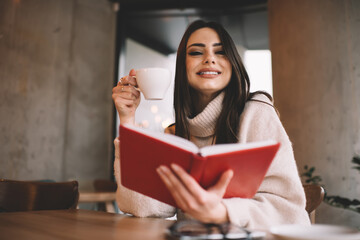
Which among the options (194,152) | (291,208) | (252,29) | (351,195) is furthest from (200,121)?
(252,29)

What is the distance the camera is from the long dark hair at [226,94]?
129cm

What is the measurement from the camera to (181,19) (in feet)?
16.2

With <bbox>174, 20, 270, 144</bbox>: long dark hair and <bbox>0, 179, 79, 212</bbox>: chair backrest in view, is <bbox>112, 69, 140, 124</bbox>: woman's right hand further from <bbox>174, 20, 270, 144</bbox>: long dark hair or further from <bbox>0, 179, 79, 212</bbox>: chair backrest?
<bbox>0, 179, 79, 212</bbox>: chair backrest

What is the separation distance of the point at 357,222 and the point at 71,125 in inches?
143

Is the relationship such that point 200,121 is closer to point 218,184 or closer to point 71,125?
point 218,184

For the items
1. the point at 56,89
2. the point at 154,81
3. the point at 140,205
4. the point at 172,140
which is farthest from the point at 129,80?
the point at 56,89

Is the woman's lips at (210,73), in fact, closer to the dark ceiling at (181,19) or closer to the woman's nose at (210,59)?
the woman's nose at (210,59)

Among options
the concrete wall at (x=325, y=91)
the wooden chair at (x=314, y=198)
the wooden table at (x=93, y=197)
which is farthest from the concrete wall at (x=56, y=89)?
the wooden chair at (x=314, y=198)

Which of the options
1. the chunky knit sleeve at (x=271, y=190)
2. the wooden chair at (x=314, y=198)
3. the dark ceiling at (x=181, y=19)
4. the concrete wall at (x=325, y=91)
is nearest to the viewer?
the chunky knit sleeve at (x=271, y=190)

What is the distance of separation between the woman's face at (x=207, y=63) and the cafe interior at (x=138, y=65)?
638 millimetres

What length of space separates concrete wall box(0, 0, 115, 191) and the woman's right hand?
276cm

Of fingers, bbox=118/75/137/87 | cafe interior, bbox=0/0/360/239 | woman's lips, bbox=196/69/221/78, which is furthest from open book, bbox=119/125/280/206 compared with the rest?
cafe interior, bbox=0/0/360/239

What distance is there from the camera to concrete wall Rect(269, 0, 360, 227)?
2938 mm

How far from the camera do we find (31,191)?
1318 millimetres
